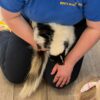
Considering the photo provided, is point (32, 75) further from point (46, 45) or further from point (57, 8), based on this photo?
point (57, 8)

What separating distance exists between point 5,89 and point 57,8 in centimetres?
47

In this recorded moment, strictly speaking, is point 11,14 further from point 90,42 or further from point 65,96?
point 65,96

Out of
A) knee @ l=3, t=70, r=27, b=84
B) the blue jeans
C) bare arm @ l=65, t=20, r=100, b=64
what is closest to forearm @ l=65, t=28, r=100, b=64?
bare arm @ l=65, t=20, r=100, b=64

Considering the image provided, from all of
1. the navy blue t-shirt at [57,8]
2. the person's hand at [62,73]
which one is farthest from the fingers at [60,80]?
the navy blue t-shirt at [57,8]

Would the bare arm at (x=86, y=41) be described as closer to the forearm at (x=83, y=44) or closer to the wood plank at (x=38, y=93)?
the forearm at (x=83, y=44)

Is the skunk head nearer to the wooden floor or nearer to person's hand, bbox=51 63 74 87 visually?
person's hand, bbox=51 63 74 87

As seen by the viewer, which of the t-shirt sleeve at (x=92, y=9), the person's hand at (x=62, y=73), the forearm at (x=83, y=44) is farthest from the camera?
the person's hand at (x=62, y=73)

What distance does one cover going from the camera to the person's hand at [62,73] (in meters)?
1.18

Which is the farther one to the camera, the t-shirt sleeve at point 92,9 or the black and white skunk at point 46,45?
the black and white skunk at point 46,45

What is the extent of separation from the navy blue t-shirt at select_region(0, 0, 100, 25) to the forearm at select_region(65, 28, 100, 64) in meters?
0.07

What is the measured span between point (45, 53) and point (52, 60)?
4cm

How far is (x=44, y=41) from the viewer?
114cm

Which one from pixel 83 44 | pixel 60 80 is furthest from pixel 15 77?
pixel 83 44

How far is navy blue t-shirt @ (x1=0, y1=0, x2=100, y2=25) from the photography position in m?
0.97
